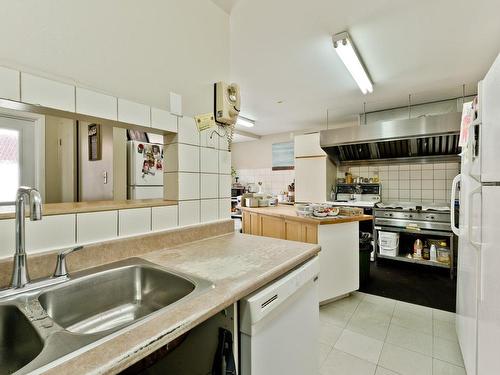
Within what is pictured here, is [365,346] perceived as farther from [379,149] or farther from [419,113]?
[419,113]

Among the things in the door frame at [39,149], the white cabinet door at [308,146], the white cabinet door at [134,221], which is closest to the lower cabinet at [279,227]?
the white cabinet door at [134,221]

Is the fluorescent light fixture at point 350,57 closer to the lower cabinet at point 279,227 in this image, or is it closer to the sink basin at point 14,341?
the lower cabinet at point 279,227

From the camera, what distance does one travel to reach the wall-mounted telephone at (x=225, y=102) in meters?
1.51

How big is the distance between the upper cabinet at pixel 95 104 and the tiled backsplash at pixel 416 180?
4.22 m

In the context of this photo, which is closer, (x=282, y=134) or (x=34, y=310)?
(x=34, y=310)

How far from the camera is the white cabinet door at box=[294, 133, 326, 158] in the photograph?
423cm

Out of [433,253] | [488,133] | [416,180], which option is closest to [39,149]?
[488,133]

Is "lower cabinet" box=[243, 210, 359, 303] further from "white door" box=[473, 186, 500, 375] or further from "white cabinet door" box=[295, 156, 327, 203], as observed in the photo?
"white cabinet door" box=[295, 156, 327, 203]

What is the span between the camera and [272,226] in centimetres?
288

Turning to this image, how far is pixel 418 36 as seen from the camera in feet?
6.47

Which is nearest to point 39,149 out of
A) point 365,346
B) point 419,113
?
point 365,346

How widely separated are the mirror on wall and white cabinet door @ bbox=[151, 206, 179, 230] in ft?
5.61

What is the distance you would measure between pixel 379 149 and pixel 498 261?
3.19m

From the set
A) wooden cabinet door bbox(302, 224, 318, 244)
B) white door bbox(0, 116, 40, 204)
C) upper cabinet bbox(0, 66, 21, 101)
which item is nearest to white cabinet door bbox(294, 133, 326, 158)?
wooden cabinet door bbox(302, 224, 318, 244)
